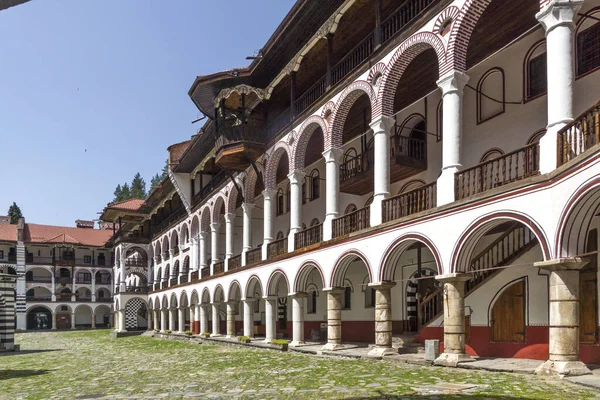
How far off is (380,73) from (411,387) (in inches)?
360

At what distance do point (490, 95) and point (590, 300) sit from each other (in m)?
6.31

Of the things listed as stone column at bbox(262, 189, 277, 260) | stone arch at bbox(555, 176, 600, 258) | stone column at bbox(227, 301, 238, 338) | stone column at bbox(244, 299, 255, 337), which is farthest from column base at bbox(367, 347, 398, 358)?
stone column at bbox(227, 301, 238, 338)

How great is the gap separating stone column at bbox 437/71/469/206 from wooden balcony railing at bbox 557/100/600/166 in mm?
2888

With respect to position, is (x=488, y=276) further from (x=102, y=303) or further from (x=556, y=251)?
(x=102, y=303)

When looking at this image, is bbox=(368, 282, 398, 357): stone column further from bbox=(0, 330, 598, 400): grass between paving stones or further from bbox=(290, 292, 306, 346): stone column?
bbox=(290, 292, 306, 346): stone column

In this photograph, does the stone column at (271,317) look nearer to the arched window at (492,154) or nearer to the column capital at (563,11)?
the arched window at (492,154)

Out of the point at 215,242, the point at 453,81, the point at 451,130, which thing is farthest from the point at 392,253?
the point at 215,242

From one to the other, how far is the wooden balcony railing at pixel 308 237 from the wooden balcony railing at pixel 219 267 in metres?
9.30

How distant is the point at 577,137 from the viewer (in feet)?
31.5

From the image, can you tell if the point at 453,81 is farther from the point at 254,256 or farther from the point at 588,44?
the point at 254,256

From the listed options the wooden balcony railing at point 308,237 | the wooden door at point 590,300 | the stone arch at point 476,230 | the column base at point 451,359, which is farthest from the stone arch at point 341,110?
the column base at point 451,359

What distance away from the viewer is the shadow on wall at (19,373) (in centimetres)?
1382

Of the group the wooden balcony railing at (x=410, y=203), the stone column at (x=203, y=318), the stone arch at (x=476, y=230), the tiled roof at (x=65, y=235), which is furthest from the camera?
the tiled roof at (x=65, y=235)

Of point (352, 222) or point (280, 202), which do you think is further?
point (280, 202)
